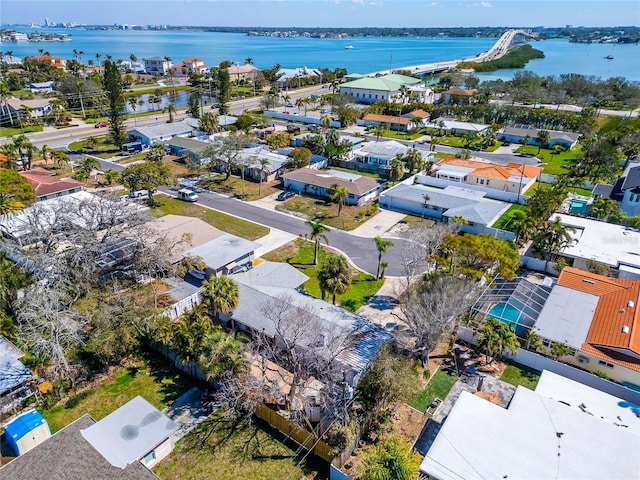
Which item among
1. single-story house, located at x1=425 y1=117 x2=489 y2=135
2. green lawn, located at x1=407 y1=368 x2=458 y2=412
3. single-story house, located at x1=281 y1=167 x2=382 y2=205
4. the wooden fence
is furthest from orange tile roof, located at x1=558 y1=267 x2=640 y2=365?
single-story house, located at x1=425 y1=117 x2=489 y2=135

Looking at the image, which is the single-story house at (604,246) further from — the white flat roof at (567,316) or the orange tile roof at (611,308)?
the white flat roof at (567,316)

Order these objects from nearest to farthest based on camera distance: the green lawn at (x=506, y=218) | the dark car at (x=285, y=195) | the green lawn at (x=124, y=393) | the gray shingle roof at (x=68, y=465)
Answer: the gray shingle roof at (x=68, y=465) < the green lawn at (x=124, y=393) < the green lawn at (x=506, y=218) < the dark car at (x=285, y=195)

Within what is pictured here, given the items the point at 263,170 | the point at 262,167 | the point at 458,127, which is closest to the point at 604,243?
the point at 262,167

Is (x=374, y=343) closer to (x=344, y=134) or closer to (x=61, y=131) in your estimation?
(x=344, y=134)

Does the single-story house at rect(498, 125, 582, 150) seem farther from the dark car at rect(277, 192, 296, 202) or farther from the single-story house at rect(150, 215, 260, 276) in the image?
the single-story house at rect(150, 215, 260, 276)

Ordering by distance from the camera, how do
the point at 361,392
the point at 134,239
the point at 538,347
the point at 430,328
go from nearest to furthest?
the point at 361,392, the point at 430,328, the point at 538,347, the point at 134,239

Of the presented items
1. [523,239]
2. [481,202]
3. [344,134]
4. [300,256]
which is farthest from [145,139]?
[523,239]

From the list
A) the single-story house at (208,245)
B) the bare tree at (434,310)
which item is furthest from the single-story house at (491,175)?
the single-story house at (208,245)
